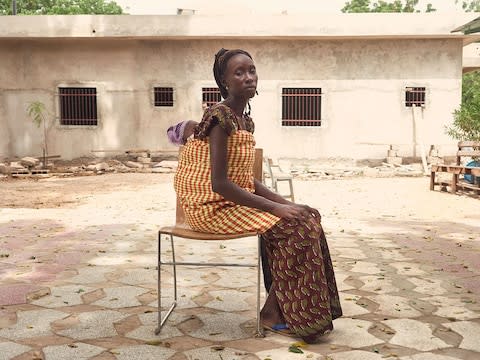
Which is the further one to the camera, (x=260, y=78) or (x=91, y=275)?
(x=260, y=78)

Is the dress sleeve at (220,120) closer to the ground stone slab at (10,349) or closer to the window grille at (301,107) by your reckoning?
the ground stone slab at (10,349)

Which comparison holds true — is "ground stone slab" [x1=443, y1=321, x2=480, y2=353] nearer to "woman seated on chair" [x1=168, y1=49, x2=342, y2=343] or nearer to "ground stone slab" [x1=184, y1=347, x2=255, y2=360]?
"woman seated on chair" [x1=168, y1=49, x2=342, y2=343]

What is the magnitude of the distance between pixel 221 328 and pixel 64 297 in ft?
3.95

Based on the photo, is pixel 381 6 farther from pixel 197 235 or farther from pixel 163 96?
pixel 197 235

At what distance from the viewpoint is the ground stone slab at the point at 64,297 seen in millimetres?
3451

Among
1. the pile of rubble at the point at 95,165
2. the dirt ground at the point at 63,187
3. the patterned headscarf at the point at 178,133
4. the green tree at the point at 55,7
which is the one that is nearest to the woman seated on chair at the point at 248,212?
the patterned headscarf at the point at 178,133

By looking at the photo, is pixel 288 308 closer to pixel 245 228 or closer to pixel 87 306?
pixel 245 228

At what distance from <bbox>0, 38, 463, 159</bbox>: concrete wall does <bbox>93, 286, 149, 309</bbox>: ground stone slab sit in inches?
447

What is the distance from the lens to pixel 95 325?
3.05 metres

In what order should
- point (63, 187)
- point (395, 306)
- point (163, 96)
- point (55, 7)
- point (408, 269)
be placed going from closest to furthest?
point (395, 306)
point (408, 269)
point (63, 187)
point (163, 96)
point (55, 7)

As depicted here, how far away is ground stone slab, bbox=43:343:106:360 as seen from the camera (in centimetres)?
259

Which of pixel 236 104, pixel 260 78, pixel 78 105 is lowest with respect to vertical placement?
pixel 236 104

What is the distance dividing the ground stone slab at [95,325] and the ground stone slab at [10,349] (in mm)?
244

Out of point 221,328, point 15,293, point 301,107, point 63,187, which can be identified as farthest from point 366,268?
point 301,107
